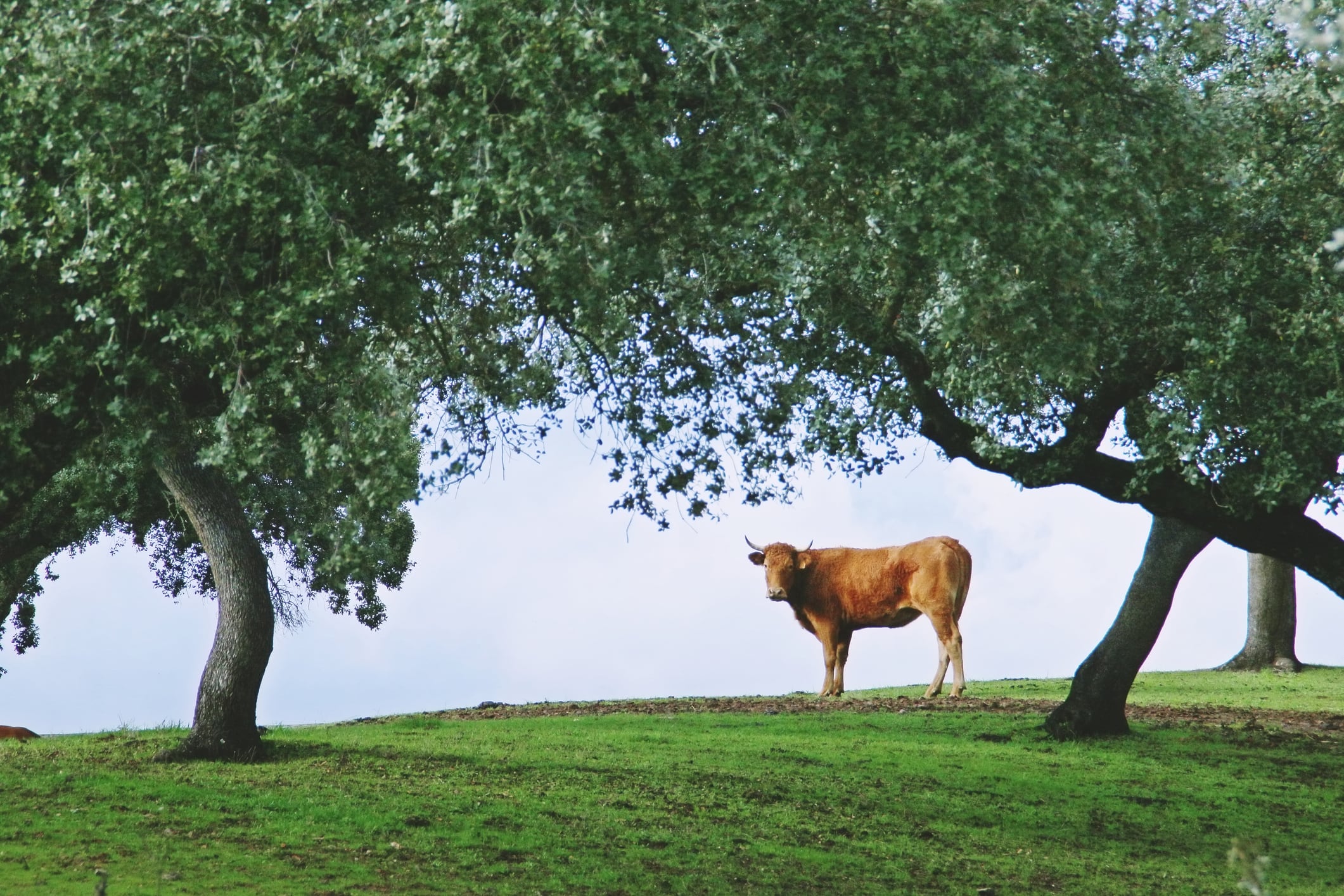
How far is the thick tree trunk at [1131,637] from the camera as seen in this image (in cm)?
2077

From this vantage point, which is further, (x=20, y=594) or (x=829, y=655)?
(x=20, y=594)

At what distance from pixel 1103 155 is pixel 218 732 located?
13278mm

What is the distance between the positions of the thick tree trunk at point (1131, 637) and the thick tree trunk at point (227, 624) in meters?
12.6

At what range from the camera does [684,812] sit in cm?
1491

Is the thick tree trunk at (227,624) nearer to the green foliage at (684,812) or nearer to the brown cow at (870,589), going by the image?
the green foliage at (684,812)

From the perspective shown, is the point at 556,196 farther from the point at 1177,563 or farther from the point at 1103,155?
the point at 1177,563

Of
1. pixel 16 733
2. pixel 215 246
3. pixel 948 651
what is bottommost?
pixel 16 733

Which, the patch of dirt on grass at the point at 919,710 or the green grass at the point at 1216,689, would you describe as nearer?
the patch of dirt on grass at the point at 919,710

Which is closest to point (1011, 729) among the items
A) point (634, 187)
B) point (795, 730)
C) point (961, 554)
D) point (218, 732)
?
point (795, 730)

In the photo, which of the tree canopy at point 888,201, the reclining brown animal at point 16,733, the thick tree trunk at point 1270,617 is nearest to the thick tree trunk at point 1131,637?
the tree canopy at point 888,201

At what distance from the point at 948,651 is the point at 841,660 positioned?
2.51 m

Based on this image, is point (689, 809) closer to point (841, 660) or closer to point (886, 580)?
point (886, 580)

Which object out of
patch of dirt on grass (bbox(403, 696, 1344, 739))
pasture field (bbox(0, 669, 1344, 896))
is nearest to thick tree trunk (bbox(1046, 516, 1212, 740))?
pasture field (bbox(0, 669, 1344, 896))

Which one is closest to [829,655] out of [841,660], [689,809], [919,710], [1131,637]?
[841,660]
